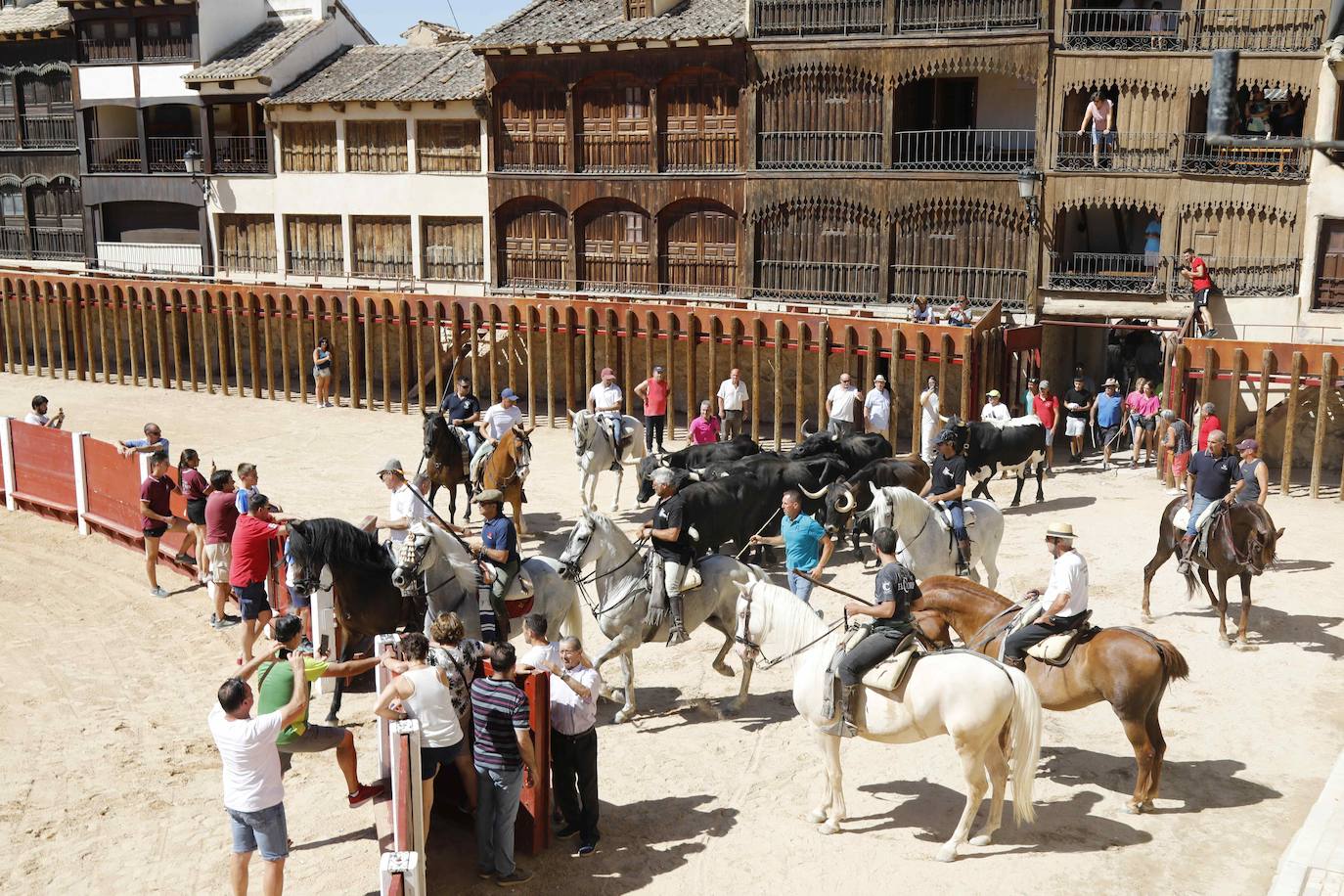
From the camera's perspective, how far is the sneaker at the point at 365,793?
32.4 feet

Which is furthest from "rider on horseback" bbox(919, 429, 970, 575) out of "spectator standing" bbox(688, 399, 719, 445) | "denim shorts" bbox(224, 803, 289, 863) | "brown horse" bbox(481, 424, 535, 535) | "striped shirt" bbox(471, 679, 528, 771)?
"denim shorts" bbox(224, 803, 289, 863)

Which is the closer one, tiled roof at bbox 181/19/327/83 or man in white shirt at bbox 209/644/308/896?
man in white shirt at bbox 209/644/308/896

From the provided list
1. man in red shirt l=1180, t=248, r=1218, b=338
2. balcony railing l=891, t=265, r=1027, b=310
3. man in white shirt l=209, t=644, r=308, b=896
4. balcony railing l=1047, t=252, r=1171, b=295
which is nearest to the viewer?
man in white shirt l=209, t=644, r=308, b=896

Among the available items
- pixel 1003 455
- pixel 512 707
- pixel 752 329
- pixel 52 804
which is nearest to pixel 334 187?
pixel 752 329

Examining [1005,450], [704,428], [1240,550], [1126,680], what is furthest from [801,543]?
[704,428]

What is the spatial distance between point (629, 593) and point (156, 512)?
24.8 feet

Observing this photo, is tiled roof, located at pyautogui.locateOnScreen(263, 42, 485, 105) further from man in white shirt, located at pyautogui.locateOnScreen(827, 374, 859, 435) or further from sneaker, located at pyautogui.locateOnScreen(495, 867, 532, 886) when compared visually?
sneaker, located at pyautogui.locateOnScreen(495, 867, 532, 886)

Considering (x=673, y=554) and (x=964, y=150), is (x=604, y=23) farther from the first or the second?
(x=673, y=554)

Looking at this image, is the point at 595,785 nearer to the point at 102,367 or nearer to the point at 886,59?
the point at 886,59

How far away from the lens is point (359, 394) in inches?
1245

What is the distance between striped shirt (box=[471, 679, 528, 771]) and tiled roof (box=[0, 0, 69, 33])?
37.1 metres

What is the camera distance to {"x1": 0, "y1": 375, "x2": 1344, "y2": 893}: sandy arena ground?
9961 mm

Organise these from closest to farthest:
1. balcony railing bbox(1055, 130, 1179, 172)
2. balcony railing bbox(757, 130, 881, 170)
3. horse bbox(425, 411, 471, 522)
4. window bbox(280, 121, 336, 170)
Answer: horse bbox(425, 411, 471, 522)
balcony railing bbox(1055, 130, 1179, 172)
balcony railing bbox(757, 130, 881, 170)
window bbox(280, 121, 336, 170)

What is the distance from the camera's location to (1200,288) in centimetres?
2538
